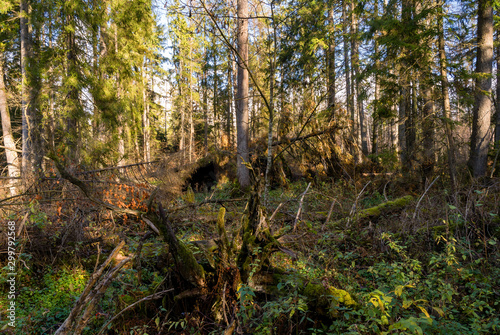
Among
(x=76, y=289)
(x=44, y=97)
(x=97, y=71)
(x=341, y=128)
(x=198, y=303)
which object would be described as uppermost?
(x=97, y=71)

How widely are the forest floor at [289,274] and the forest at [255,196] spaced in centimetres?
3

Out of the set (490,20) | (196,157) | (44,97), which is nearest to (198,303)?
(44,97)

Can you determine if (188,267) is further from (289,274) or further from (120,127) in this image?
(120,127)

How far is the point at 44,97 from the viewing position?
30.6 ft

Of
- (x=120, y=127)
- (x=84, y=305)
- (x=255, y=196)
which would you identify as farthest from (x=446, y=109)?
(x=120, y=127)

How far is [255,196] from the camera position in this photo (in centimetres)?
339

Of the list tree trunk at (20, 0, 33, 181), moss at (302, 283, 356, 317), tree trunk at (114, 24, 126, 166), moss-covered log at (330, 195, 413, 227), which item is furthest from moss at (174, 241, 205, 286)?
tree trunk at (20, 0, 33, 181)

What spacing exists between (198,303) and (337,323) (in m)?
1.59

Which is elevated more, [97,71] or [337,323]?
[97,71]

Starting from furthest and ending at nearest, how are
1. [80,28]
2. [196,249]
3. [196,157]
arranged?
[196,157], [80,28], [196,249]

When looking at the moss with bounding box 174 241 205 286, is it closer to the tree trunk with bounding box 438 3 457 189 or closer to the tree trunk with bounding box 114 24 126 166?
the tree trunk with bounding box 438 3 457 189

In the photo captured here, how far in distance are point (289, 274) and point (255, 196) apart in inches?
43.7

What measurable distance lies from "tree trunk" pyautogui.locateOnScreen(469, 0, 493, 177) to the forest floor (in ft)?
9.98

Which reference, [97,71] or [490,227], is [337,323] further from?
[97,71]
